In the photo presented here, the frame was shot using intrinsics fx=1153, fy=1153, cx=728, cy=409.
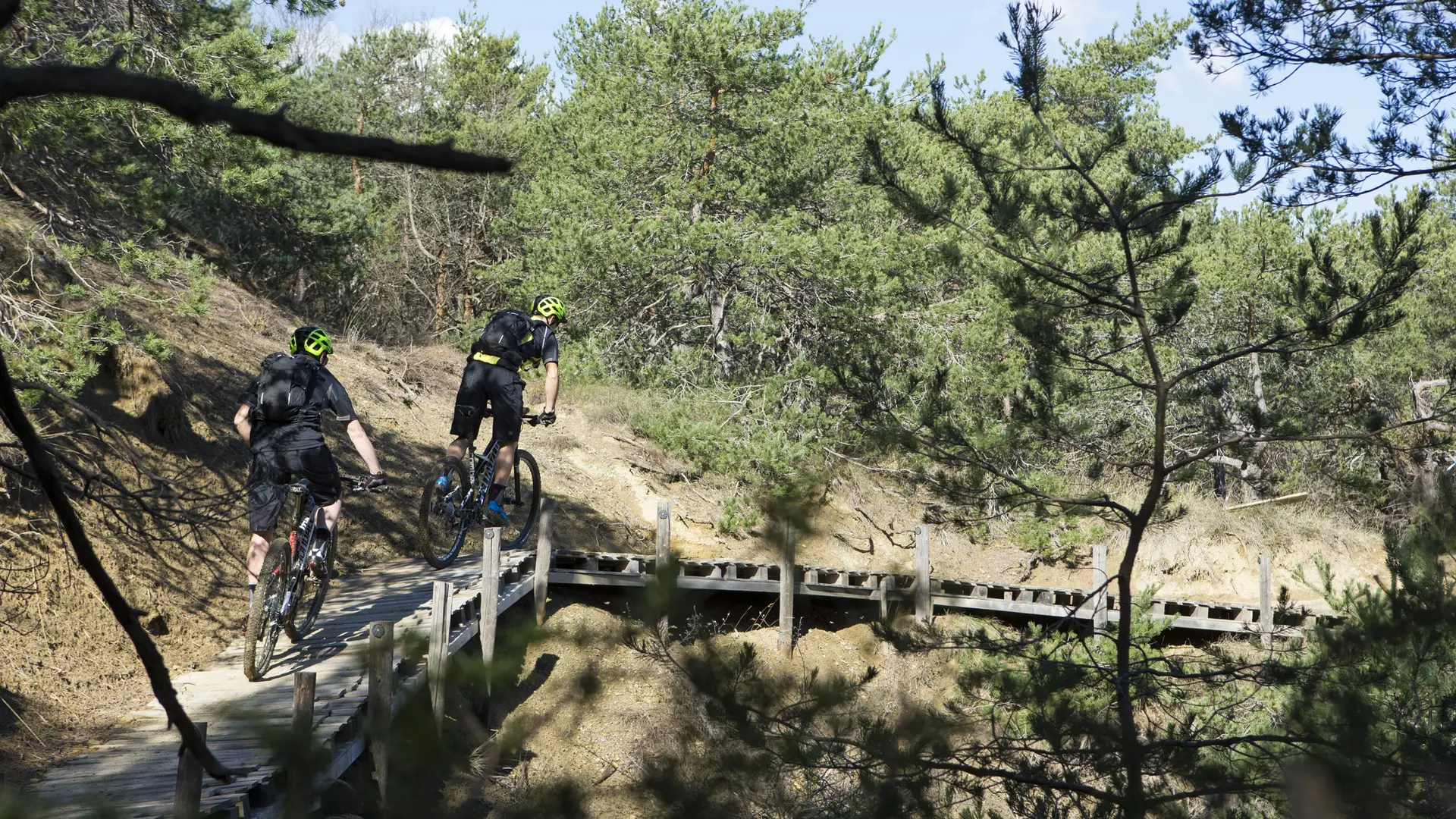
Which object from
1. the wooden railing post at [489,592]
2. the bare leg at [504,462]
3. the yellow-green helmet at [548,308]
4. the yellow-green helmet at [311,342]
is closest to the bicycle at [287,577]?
the yellow-green helmet at [311,342]

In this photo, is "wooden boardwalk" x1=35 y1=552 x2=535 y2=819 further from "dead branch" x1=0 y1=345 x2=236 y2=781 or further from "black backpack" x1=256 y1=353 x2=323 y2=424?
"black backpack" x1=256 y1=353 x2=323 y2=424

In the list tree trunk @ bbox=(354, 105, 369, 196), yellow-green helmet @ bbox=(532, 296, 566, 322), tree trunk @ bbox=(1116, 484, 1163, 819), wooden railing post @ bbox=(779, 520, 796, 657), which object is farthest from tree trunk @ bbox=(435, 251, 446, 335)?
tree trunk @ bbox=(1116, 484, 1163, 819)

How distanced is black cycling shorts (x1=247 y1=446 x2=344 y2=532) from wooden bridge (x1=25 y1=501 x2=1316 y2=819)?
36.9 inches

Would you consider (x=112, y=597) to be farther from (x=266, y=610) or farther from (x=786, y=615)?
(x=786, y=615)

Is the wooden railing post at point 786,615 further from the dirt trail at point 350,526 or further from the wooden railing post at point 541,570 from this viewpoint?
the wooden railing post at point 541,570

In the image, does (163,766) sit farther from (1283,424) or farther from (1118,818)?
(1283,424)

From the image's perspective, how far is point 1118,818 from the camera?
13.0 ft

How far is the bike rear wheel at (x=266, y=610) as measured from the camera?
6.89 metres

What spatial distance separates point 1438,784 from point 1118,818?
97 cm

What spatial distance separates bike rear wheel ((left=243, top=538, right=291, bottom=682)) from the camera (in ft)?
22.6

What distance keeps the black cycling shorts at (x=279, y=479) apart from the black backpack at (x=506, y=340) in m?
2.14

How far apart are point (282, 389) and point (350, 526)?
217 inches

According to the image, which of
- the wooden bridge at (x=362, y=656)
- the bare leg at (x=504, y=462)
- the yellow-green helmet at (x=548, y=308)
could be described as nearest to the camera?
the wooden bridge at (x=362, y=656)

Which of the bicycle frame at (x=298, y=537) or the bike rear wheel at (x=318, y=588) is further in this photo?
the bike rear wheel at (x=318, y=588)
